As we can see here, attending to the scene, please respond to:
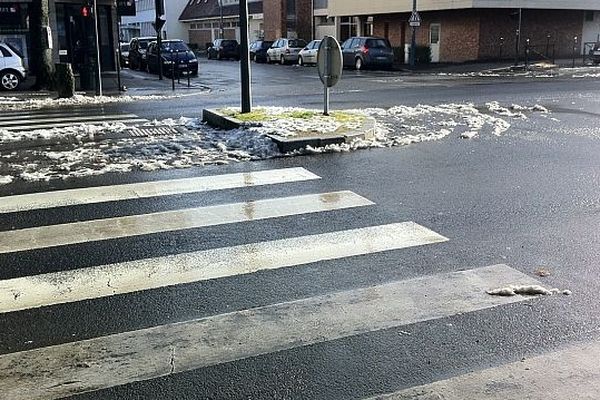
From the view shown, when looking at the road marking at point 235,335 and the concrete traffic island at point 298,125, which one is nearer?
the road marking at point 235,335

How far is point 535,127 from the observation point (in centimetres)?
1227

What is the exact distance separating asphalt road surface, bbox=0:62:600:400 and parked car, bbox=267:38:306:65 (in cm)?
3647

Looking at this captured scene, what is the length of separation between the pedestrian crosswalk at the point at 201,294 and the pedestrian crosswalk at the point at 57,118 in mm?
6597

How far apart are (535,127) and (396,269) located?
8.19m

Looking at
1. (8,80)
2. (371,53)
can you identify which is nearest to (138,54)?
(371,53)

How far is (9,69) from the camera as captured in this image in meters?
22.2

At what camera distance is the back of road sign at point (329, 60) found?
12305mm

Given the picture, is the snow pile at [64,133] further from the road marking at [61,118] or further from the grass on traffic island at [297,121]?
the grass on traffic island at [297,121]

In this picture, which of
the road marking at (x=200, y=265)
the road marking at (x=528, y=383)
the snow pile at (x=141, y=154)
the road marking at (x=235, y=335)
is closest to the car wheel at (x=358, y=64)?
the snow pile at (x=141, y=154)

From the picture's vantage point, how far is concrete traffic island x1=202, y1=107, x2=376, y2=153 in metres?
10.0

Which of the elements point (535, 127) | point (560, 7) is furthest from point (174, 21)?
point (535, 127)

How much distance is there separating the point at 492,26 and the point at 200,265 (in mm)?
34180

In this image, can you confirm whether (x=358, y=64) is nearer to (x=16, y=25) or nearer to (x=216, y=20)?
(x=16, y=25)

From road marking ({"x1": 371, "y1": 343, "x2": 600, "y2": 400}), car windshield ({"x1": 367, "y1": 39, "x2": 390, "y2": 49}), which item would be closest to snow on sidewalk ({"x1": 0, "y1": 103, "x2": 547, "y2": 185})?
road marking ({"x1": 371, "y1": 343, "x2": 600, "y2": 400})
